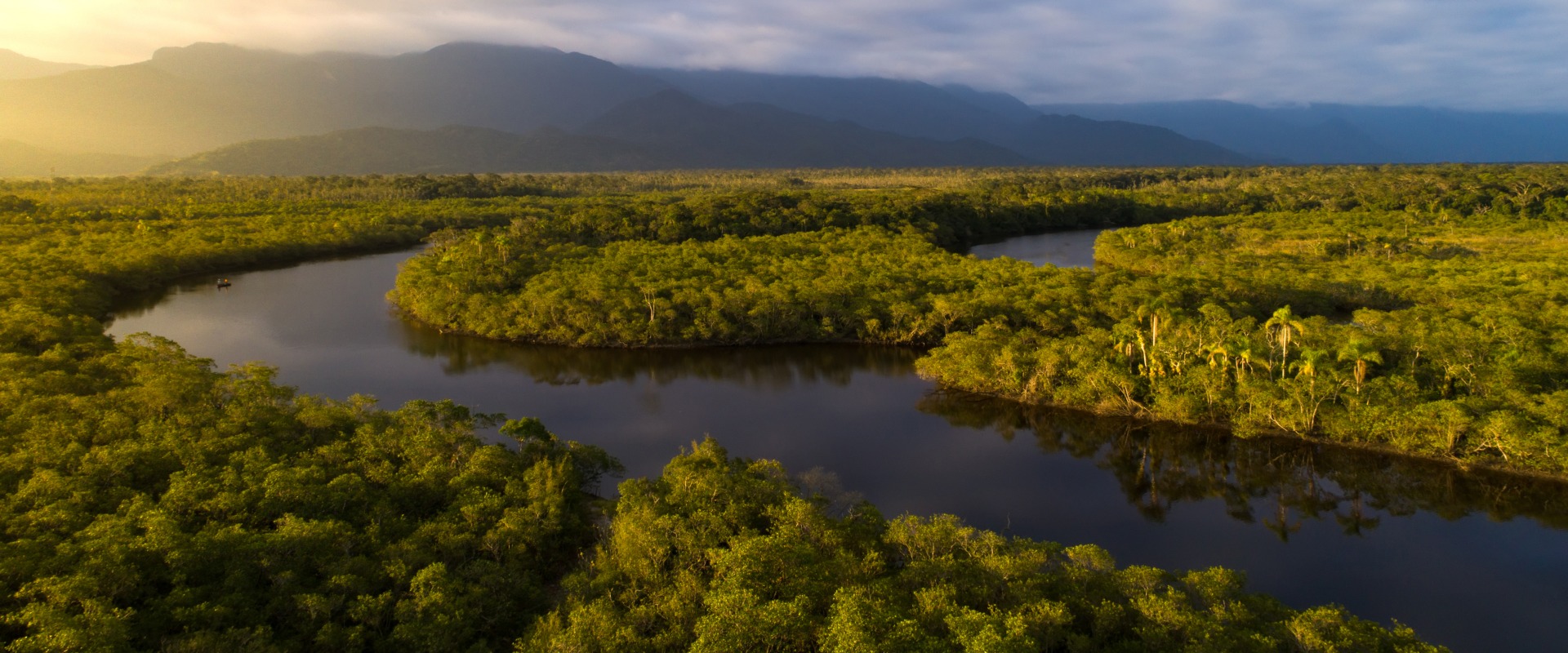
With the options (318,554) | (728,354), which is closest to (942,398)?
(728,354)

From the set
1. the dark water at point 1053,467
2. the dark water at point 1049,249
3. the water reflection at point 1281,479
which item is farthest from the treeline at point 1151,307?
the dark water at point 1049,249

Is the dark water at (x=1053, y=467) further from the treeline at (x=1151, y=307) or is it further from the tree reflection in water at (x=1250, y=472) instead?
the treeline at (x=1151, y=307)

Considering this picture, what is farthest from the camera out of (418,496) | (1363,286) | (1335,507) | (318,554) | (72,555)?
(1363,286)

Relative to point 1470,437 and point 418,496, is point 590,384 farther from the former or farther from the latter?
point 1470,437

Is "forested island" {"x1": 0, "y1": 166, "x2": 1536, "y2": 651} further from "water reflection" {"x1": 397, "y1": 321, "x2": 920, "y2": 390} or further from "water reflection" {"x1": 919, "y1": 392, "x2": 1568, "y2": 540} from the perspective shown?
"water reflection" {"x1": 397, "y1": 321, "x2": 920, "y2": 390}

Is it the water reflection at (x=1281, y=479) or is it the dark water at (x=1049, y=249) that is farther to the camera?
the dark water at (x=1049, y=249)

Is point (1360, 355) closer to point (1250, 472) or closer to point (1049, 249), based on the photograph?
point (1250, 472)
